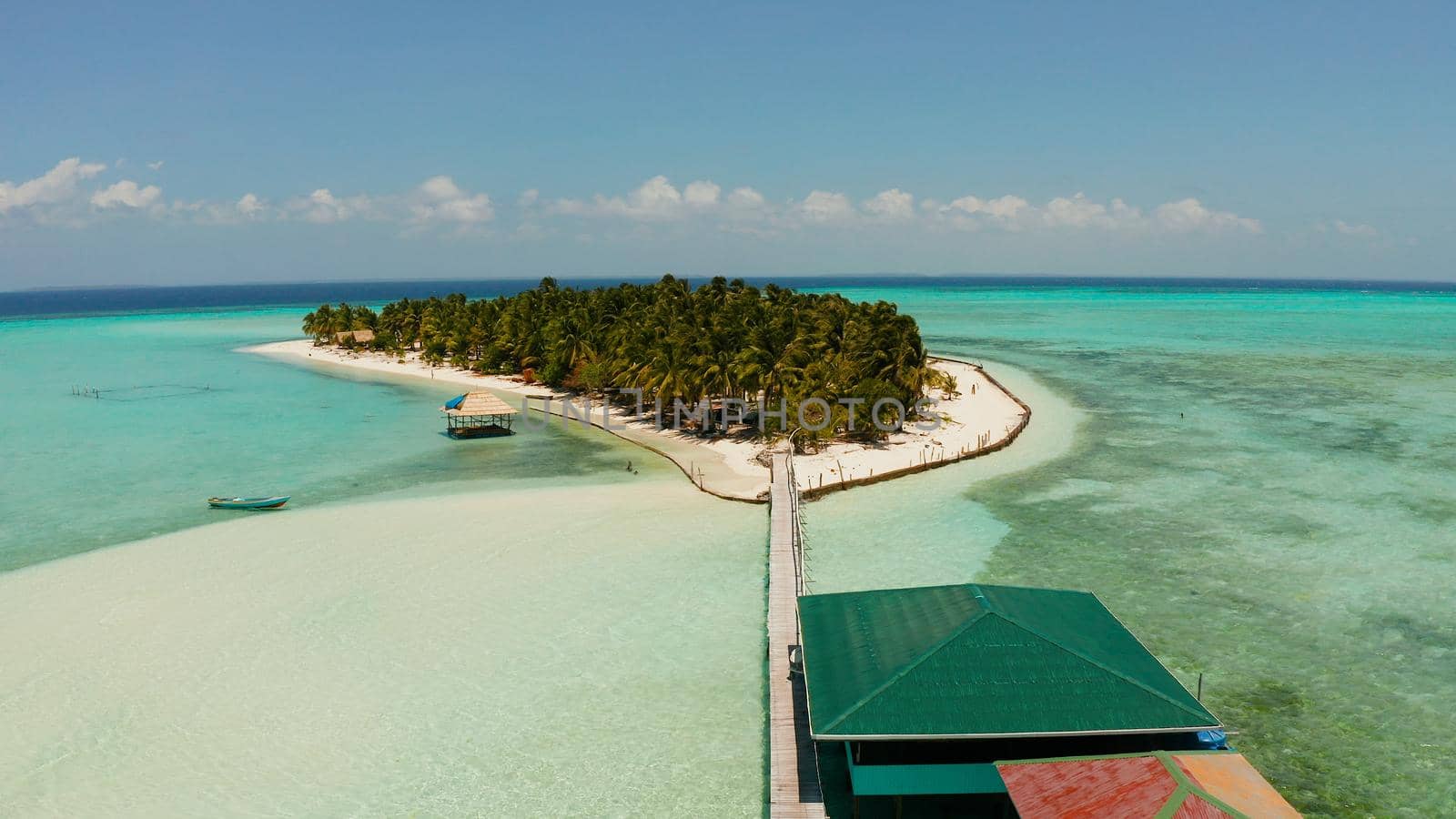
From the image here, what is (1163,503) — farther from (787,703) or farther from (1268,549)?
(787,703)

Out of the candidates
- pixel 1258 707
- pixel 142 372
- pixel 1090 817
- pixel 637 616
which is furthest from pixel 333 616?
pixel 142 372

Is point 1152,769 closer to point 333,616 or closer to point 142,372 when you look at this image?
point 333,616

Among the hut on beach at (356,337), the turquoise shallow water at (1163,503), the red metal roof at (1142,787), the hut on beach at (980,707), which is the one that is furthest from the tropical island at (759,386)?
the hut on beach at (356,337)

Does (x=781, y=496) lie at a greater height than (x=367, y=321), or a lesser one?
lesser

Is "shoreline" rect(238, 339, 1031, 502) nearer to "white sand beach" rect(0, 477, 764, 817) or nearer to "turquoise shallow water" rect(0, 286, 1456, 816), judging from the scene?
"turquoise shallow water" rect(0, 286, 1456, 816)

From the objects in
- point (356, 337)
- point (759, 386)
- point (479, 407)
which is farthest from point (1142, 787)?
point (356, 337)

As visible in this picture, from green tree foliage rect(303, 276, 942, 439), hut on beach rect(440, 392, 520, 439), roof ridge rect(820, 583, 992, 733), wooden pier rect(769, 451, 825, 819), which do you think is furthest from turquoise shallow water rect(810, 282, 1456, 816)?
hut on beach rect(440, 392, 520, 439)
